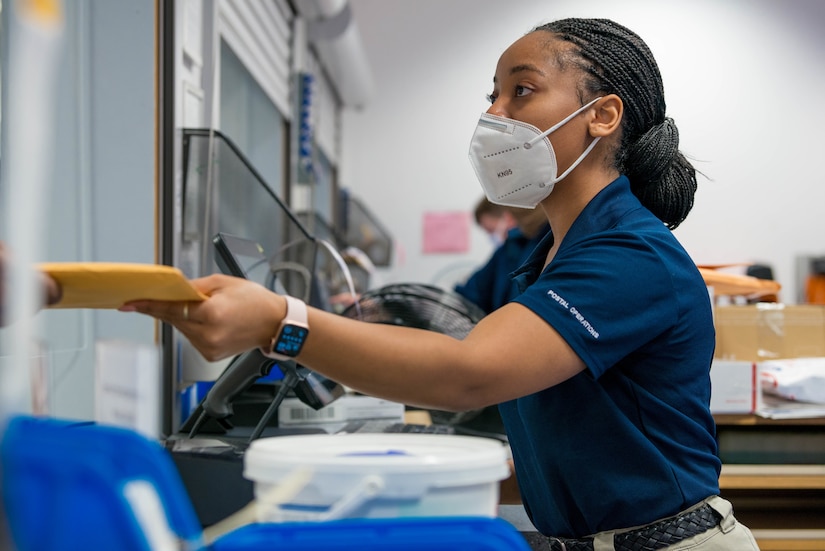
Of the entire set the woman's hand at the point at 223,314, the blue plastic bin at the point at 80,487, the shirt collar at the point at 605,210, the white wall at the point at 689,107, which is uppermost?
the white wall at the point at 689,107

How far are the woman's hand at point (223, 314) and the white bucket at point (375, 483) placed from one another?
137mm

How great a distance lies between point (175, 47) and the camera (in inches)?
77.2

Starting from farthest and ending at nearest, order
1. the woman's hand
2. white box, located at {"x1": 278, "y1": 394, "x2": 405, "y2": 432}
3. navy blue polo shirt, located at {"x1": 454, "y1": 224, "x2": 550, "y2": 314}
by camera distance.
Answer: navy blue polo shirt, located at {"x1": 454, "y1": 224, "x2": 550, "y2": 314}
white box, located at {"x1": 278, "y1": 394, "x2": 405, "y2": 432}
the woman's hand

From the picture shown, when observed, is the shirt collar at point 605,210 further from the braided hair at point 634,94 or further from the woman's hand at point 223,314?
the woman's hand at point 223,314

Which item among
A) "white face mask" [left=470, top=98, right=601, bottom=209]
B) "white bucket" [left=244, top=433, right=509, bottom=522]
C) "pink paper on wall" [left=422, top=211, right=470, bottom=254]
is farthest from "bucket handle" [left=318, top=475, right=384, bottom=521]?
"pink paper on wall" [left=422, top=211, right=470, bottom=254]

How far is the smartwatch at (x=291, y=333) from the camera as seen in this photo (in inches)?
34.0

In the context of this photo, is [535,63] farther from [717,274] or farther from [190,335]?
[717,274]

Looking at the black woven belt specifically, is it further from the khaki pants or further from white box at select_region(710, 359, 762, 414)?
white box at select_region(710, 359, 762, 414)

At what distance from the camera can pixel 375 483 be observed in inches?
26.7

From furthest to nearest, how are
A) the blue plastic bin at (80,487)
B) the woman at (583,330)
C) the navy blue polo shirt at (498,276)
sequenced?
the navy blue polo shirt at (498,276) < the woman at (583,330) < the blue plastic bin at (80,487)

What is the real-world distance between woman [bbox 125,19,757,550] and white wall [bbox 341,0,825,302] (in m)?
3.90

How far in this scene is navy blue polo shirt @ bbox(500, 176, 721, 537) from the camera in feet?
3.42

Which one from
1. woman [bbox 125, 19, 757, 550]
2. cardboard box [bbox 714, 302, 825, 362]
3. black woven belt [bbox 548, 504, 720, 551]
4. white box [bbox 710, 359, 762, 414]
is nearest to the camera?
woman [bbox 125, 19, 757, 550]

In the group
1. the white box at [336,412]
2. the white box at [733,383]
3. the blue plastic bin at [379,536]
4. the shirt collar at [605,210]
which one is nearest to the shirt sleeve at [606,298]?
the shirt collar at [605,210]
